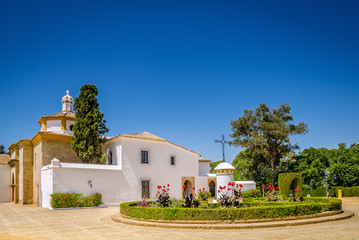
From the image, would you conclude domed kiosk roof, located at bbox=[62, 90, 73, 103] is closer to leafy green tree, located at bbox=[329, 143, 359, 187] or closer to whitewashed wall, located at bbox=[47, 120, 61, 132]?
whitewashed wall, located at bbox=[47, 120, 61, 132]

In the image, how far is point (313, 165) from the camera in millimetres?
32844

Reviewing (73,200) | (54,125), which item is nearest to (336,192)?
(73,200)

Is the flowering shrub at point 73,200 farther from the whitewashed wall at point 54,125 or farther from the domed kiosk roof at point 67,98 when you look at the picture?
the domed kiosk roof at point 67,98

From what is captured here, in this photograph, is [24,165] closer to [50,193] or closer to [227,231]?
[50,193]

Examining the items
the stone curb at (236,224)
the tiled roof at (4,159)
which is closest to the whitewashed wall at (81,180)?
the stone curb at (236,224)

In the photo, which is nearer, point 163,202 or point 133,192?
point 163,202

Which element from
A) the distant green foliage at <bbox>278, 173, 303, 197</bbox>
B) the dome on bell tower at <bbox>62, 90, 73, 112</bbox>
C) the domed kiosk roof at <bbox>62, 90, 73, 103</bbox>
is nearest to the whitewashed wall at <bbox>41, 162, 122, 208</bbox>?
the dome on bell tower at <bbox>62, 90, 73, 112</bbox>

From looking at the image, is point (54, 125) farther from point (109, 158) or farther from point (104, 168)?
point (104, 168)

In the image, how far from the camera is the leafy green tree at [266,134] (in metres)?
31.9

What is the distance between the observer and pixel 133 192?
23250 millimetres

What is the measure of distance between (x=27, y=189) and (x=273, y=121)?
2439cm

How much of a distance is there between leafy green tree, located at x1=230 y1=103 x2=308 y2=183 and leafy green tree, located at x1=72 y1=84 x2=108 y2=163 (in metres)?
16.1

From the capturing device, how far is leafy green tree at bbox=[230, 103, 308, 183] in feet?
105

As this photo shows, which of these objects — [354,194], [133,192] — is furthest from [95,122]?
[354,194]
